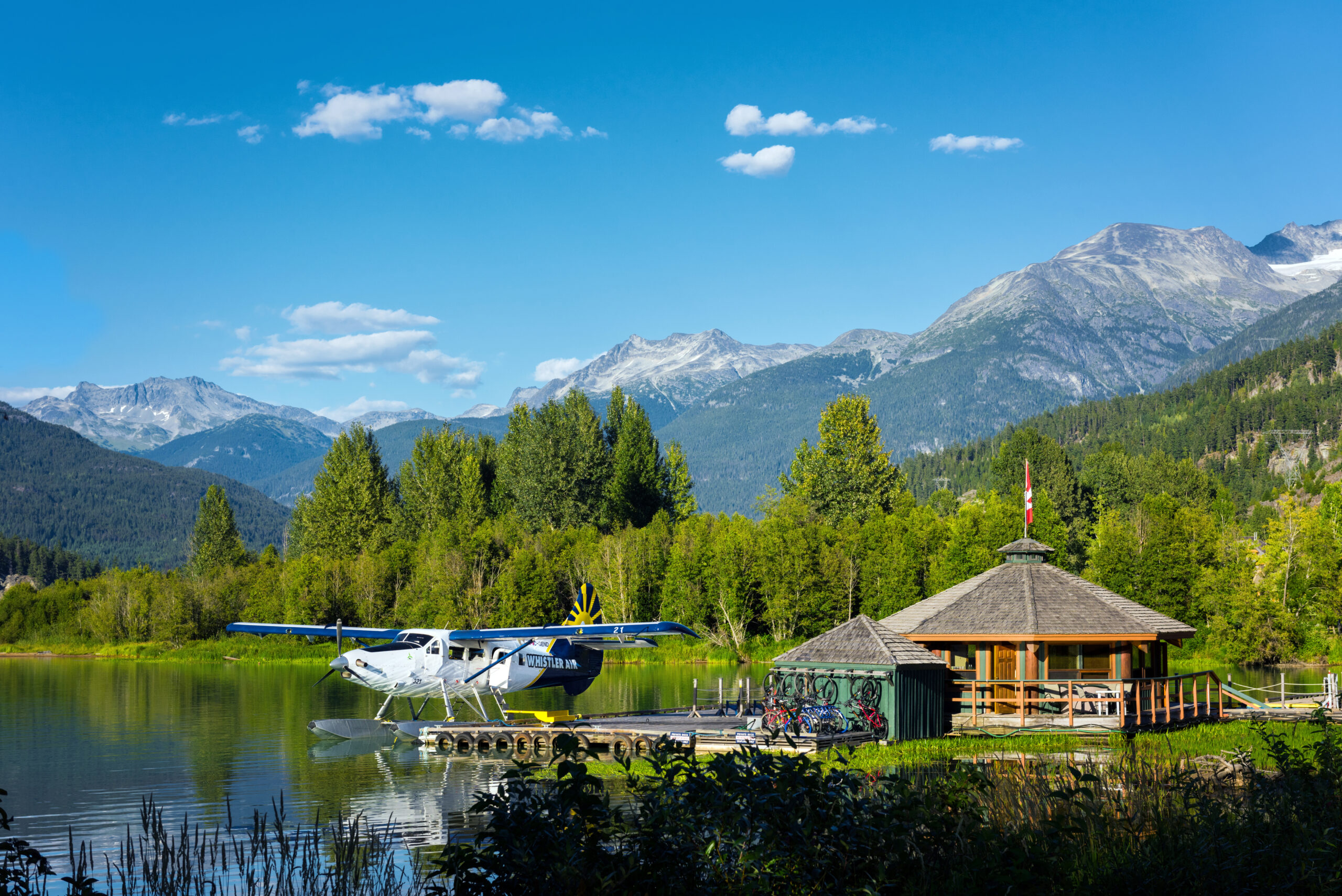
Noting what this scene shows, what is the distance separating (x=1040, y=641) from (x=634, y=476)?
54.7m

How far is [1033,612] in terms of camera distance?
87.5ft

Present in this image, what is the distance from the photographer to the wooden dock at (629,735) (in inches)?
906

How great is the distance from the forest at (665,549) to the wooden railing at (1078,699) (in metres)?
35.5

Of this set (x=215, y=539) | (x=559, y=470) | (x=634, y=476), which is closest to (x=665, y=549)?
(x=634, y=476)

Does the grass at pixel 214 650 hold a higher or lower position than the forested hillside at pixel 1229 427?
lower

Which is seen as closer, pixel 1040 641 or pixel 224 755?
pixel 1040 641

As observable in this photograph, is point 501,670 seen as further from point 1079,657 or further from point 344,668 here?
point 1079,657

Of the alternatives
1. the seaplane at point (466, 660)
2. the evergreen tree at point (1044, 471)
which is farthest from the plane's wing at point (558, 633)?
the evergreen tree at point (1044, 471)

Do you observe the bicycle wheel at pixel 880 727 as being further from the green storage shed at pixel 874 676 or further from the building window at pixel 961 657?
the building window at pixel 961 657

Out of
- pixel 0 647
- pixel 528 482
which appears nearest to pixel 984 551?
pixel 528 482

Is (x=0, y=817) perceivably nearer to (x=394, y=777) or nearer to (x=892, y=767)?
(x=892, y=767)

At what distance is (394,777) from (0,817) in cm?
1842

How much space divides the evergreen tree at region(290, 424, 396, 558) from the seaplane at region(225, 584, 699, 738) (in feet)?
152

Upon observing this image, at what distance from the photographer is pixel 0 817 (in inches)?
278
